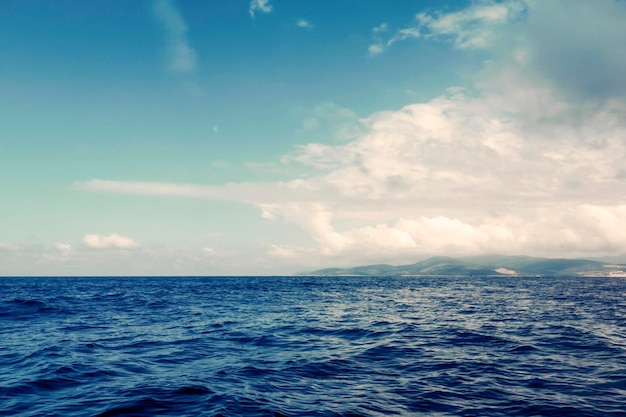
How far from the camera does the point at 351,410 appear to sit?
584 inches

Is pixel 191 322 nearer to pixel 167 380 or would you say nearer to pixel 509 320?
pixel 167 380

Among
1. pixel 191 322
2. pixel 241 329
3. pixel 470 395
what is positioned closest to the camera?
pixel 470 395

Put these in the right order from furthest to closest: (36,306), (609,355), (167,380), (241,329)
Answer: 1. (36,306)
2. (241,329)
3. (609,355)
4. (167,380)

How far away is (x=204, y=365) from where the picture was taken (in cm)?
2222

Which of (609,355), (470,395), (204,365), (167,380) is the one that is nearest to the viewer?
(470,395)

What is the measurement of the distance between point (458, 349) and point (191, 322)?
26.5 metres

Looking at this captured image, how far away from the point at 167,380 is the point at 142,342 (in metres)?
11.9

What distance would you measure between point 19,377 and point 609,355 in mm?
33221

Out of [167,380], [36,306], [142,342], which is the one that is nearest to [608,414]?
[167,380]

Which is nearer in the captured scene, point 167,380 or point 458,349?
point 167,380

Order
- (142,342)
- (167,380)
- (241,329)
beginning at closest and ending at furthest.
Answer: (167,380), (142,342), (241,329)

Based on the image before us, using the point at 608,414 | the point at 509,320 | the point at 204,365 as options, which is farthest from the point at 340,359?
the point at 509,320

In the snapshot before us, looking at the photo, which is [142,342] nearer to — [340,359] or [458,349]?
[340,359]

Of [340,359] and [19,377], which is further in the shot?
[340,359]
